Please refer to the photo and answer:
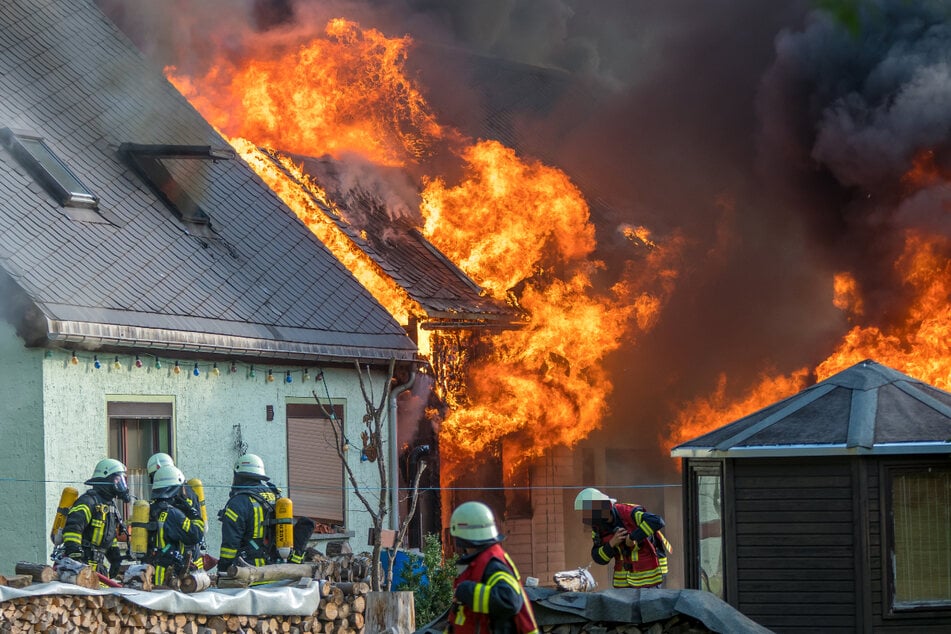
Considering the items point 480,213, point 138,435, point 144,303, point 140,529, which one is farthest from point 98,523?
point 480,213

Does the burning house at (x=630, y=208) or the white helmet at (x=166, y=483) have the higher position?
the burning house at (x=630, y=208)

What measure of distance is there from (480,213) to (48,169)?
7138 millimetres

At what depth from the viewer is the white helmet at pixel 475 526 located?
23.4 feet

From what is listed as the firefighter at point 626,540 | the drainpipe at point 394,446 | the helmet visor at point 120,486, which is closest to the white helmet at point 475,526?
the firefighter at point 626,540

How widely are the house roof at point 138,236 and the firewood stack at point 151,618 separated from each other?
2837 millimetres

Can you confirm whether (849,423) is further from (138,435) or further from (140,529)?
(138,435)

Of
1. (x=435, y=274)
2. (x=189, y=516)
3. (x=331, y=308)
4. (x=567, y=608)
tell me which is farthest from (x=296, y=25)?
(x=567, y=608)

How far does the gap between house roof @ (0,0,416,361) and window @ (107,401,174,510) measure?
683 mm

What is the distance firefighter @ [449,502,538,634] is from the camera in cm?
697

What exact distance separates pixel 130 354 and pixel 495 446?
24.9 ft

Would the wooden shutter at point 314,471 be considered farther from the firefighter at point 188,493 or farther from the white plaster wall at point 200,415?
the firefighter at point 188,493

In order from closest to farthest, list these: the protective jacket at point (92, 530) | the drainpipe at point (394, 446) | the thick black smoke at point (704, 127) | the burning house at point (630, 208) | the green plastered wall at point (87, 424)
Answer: the protective jacket at point (92, 530)
the green plastered wall at point (87, 424)
the drainpipe at point (394, 446)
the burning house at point (630, 208)
the thick black smoke at point (704, 127)

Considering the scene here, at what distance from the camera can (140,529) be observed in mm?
11078

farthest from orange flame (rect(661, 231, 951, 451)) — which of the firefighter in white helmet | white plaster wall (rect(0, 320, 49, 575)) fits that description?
white plaster wall (rect(0, 320, 49, 575))
